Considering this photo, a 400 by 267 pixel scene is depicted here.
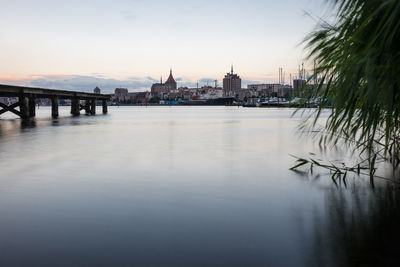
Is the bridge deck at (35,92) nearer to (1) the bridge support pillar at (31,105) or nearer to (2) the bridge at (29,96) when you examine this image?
(2) the bridge at (29,96)

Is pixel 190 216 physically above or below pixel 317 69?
below

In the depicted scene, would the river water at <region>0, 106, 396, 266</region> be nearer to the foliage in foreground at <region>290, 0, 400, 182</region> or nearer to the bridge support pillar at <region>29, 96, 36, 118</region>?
the foliage in foreground at <region>290, 0, 400, 182</region>

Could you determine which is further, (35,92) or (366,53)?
(35,92)

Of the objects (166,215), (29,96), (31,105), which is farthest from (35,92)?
(166,215)

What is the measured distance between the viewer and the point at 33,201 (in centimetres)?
796

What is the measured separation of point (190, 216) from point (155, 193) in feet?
7.26

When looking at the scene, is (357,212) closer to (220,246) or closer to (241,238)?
(241,238)

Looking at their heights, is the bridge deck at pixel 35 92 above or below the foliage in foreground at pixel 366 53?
above

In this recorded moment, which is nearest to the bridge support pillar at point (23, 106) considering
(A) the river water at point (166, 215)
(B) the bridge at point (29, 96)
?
(B) the bridge at point (29, 96)

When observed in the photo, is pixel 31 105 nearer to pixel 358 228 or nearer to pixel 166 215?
pixel 166 215

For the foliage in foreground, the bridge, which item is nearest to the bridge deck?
the bridge

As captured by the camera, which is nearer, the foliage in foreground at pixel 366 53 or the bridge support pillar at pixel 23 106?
the foliage in foreground at pixel 366 53

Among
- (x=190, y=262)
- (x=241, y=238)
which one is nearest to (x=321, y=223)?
(x=241, y=238)

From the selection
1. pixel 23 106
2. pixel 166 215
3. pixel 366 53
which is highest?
pixel 366 53
